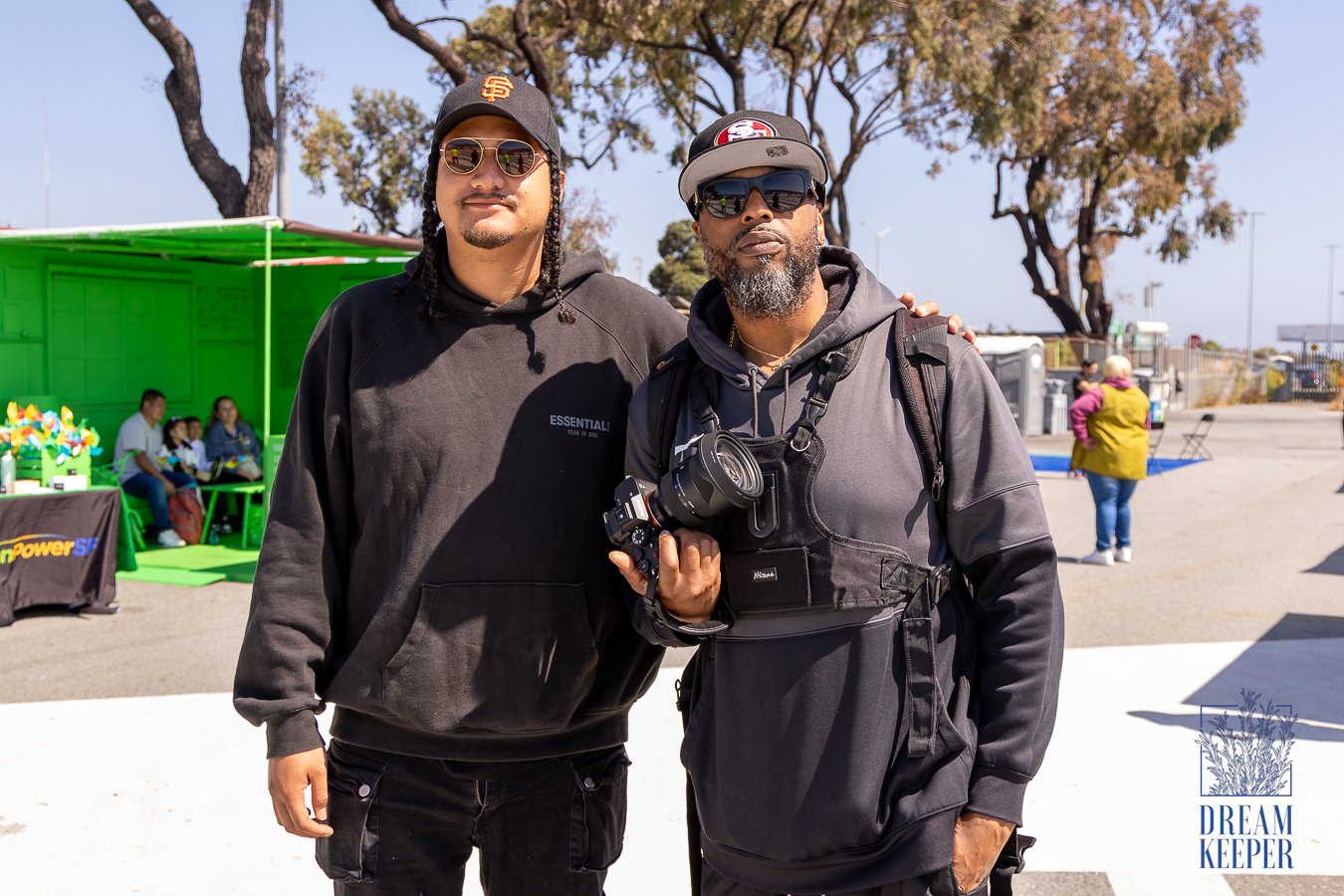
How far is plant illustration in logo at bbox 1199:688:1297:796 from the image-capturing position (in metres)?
4.64

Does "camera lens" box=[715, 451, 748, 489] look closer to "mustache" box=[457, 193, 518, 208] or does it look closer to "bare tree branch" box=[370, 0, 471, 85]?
"mustache" box=[457, 193, 518, 208]

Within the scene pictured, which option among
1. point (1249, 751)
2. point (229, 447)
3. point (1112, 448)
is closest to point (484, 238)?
point (1249, 751)

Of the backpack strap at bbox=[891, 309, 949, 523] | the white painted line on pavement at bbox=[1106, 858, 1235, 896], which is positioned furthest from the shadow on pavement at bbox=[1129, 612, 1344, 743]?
the backpack strap at bbox=[891, 309, 949, 523]

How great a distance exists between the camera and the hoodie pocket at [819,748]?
6.82 ft

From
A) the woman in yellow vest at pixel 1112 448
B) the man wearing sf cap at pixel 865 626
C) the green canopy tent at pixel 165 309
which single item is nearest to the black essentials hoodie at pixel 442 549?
the man wearing sf cap at pixel 865 626

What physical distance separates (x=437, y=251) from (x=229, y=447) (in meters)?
10.1

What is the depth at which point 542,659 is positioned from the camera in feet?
7.67

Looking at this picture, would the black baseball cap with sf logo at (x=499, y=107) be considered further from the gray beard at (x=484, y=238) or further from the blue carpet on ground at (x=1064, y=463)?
the blue carpet on ground at (x=1064, y=463)

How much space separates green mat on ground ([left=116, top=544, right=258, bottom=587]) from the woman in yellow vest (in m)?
6.90

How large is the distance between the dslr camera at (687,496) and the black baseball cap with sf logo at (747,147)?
57cm

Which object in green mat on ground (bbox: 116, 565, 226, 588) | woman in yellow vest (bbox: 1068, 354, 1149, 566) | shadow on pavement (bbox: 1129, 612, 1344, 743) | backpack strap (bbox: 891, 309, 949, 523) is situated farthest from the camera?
woman in yellow vest (bbox: 1068, 354, 1149, 566)

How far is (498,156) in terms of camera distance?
7.99ft

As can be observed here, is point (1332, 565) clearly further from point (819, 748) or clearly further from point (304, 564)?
point (304, 564)

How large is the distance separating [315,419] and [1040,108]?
2143 cm
